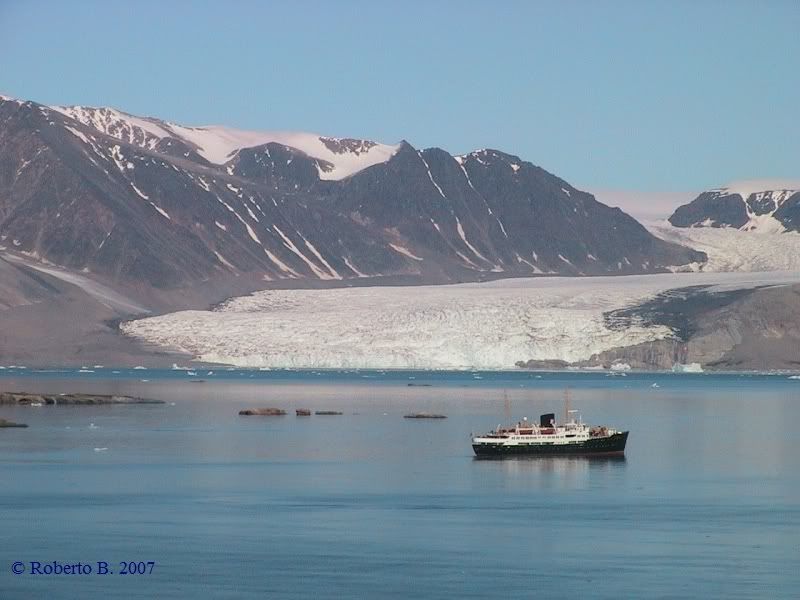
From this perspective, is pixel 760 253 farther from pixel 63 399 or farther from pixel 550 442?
pixel 550 442

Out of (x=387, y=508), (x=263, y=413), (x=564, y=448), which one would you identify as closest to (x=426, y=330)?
(x=263, y=413)

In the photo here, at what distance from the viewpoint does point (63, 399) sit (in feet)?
261

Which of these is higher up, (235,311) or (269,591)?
(235,311)

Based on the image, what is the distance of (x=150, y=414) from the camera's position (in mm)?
72375

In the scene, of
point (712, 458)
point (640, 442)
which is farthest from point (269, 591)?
point (640, 442)

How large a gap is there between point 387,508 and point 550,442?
54.1 feet

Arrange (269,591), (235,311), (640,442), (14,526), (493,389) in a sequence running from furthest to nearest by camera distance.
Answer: (235,311) < (493,389) < (640,442) < (14,526) < (269,591)

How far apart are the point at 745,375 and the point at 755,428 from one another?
71.2 meters

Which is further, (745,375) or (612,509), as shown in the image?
(745,375)

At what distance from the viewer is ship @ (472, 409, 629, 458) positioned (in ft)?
171

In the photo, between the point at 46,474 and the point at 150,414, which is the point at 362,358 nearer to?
the point at 150,414

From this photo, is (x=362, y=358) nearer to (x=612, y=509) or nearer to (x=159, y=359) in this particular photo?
(x=159, y=359)

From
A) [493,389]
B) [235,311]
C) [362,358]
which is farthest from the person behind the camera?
[235,311]

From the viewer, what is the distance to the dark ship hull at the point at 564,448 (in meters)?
52.2
